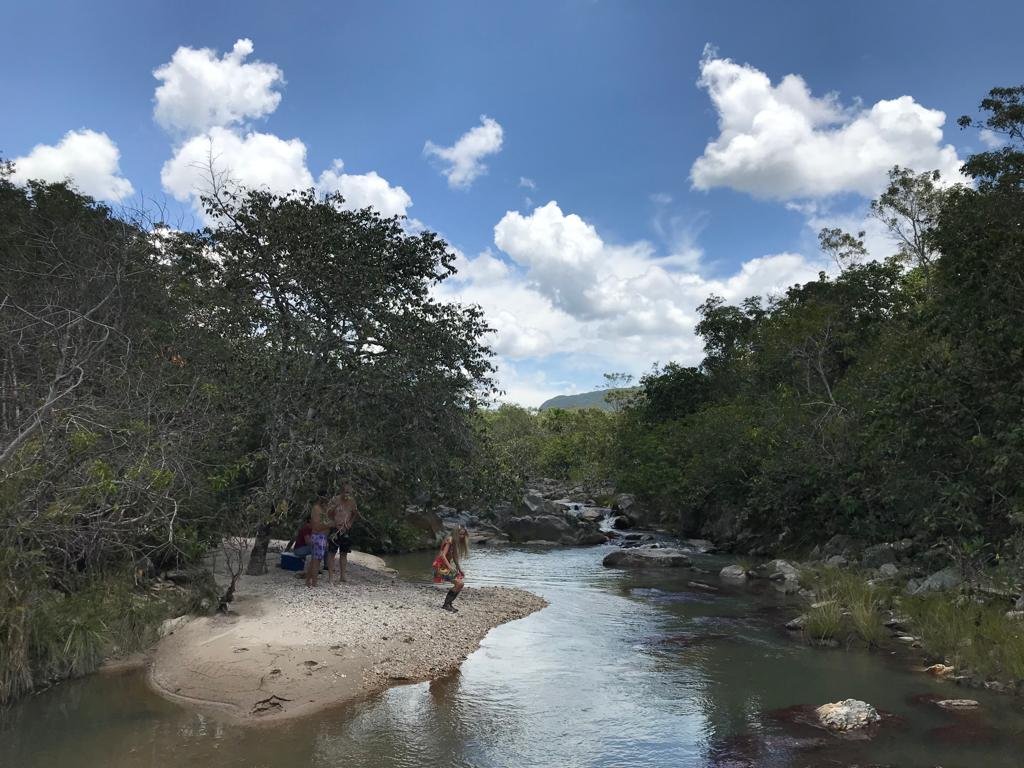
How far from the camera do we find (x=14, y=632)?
8.77 m

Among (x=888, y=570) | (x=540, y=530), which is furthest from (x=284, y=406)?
(x=540, y=530)

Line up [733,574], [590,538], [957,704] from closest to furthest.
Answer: [957,704], [733,574], [590,538]

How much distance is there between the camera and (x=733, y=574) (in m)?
21.4

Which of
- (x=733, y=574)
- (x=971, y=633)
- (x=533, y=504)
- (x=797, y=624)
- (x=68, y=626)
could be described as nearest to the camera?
(x=68, y=626)

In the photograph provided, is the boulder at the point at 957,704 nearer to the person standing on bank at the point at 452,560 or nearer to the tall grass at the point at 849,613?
the tall grass at the point at 849,613

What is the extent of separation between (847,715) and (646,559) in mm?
15562

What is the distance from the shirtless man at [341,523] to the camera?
1441cm

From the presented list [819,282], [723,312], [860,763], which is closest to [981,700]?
[860,763]

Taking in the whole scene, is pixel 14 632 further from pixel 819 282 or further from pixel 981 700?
pixel 819 282

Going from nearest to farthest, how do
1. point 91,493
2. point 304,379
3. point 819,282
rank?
point 91,493 → point 304,379 → point 819,282

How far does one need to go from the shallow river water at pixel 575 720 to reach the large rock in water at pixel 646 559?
10.6 m

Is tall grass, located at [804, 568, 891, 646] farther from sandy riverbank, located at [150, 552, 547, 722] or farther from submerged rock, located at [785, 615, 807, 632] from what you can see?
sandy riverbank, located at [150, 552, 547, 722]

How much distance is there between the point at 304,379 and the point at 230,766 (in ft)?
27.4

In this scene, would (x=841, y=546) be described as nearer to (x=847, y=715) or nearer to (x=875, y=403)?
(x=875, y=403)
